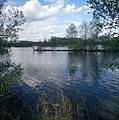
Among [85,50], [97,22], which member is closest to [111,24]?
[97,22]

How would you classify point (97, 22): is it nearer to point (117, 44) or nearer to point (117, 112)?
point (117, 44)

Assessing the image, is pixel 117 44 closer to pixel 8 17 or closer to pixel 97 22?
pixel 97 22

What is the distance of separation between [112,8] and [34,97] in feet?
28.2

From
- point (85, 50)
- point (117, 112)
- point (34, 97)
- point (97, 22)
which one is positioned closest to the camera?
point (97, 22)

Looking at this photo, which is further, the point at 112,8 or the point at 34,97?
the point at 34,97

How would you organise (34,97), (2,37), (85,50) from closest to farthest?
(2,37) < (34,97) < (85,50)

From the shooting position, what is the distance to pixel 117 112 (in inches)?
286

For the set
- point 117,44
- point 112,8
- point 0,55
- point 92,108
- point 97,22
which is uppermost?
point 112,8

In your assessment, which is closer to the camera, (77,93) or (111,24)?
(111,24)

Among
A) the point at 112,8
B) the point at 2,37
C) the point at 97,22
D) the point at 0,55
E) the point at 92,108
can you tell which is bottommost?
the point at 92,108

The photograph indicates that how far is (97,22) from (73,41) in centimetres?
6663

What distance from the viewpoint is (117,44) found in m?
5.64

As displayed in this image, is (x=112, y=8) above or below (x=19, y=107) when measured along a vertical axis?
above

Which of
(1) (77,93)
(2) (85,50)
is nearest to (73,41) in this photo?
(2) (85,50)
